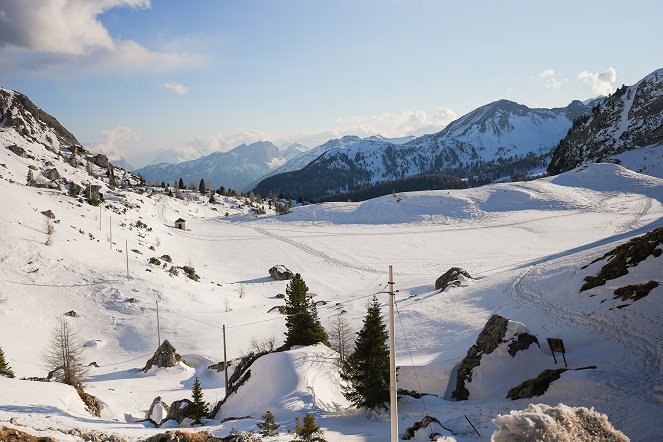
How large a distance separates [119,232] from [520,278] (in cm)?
7034

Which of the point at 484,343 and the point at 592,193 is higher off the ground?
the point at 592,193

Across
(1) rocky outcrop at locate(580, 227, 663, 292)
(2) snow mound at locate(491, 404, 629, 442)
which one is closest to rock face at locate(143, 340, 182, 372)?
(1) rocky outcrop at locate(580, 227, 663, 292)

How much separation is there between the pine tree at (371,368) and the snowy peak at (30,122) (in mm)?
163358

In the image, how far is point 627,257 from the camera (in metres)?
28.4

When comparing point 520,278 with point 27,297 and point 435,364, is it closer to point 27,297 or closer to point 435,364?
point 435,364

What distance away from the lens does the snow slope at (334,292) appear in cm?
1988

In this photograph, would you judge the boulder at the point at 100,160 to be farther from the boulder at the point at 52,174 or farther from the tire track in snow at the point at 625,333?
the tire track in snow at the point at 625,333

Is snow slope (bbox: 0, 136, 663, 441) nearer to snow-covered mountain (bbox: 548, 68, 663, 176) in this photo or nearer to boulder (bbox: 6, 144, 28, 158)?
boulder (bbox: 6, 144, 28, 158)

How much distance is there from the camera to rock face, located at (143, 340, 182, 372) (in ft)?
131

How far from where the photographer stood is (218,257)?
8475cm

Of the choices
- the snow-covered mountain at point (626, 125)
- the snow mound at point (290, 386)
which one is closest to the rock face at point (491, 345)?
the snow mound at point (290, 386)

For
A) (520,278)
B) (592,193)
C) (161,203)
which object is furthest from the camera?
(161,203)

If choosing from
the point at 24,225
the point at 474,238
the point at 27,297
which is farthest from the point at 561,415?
the point at 474,238

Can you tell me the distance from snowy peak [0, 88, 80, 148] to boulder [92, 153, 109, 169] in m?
13.6
